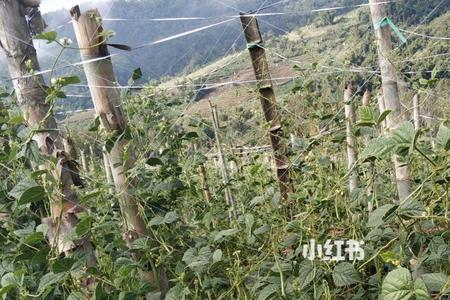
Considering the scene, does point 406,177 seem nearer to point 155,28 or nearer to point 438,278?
point 438,278

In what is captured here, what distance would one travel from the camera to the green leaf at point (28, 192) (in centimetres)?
125

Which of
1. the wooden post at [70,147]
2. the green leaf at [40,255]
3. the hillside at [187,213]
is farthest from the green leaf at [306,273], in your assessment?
the wooden post at [70,147]

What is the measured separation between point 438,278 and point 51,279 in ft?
3.21

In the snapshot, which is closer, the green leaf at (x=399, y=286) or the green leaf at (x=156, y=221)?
the green leaf at (x=399, y=286)

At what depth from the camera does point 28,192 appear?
1245 mm

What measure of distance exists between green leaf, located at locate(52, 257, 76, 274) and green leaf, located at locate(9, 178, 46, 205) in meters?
0.19

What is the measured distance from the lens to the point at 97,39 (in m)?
1.48

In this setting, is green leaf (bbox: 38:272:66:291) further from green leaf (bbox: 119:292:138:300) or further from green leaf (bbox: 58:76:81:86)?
green leaf (bbox: 58:76:81:86)

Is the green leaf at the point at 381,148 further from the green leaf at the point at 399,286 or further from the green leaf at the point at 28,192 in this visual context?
the green leaf at the point at 28,192

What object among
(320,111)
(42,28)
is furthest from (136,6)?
(320,111)

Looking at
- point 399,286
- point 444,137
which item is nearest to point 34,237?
point 399,286

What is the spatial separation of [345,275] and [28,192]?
0.88 metres

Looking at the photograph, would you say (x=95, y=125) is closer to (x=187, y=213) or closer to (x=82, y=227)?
(x=82, y=227)

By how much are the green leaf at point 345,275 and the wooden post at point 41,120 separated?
72cm
